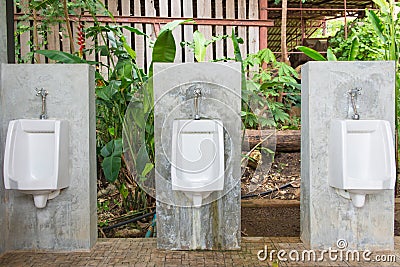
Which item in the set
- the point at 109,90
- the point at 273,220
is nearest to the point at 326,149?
the point at 273,220

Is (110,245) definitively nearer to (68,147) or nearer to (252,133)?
(68,147)

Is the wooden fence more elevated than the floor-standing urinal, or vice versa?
the wooden fence

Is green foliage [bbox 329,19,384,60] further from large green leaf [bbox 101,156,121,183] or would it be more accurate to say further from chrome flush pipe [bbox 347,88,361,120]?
large green leaf [bbox 101,156,121,183]

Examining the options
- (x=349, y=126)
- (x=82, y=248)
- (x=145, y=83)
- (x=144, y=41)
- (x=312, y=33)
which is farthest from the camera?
(x=312, y=33)

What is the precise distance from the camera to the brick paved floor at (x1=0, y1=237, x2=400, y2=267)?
3178 mm

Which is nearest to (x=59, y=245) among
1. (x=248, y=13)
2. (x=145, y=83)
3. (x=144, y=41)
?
(x=145, y=83)

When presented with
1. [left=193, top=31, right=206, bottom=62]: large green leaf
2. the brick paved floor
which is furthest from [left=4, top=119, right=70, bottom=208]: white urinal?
[left=193, top=31, right=206, bottom=62]: large green leaf

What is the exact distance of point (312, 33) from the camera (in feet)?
35.6

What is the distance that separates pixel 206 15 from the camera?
605 cm

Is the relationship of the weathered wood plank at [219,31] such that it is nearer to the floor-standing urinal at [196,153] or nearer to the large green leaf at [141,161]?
the large green leaf at [141,161]

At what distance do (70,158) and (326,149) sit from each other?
176cm

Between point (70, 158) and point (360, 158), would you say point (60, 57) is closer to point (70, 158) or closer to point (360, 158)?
point (70, 158)

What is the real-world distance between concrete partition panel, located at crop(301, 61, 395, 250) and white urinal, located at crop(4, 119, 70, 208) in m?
1.68

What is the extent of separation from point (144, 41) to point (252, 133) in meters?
2.89
